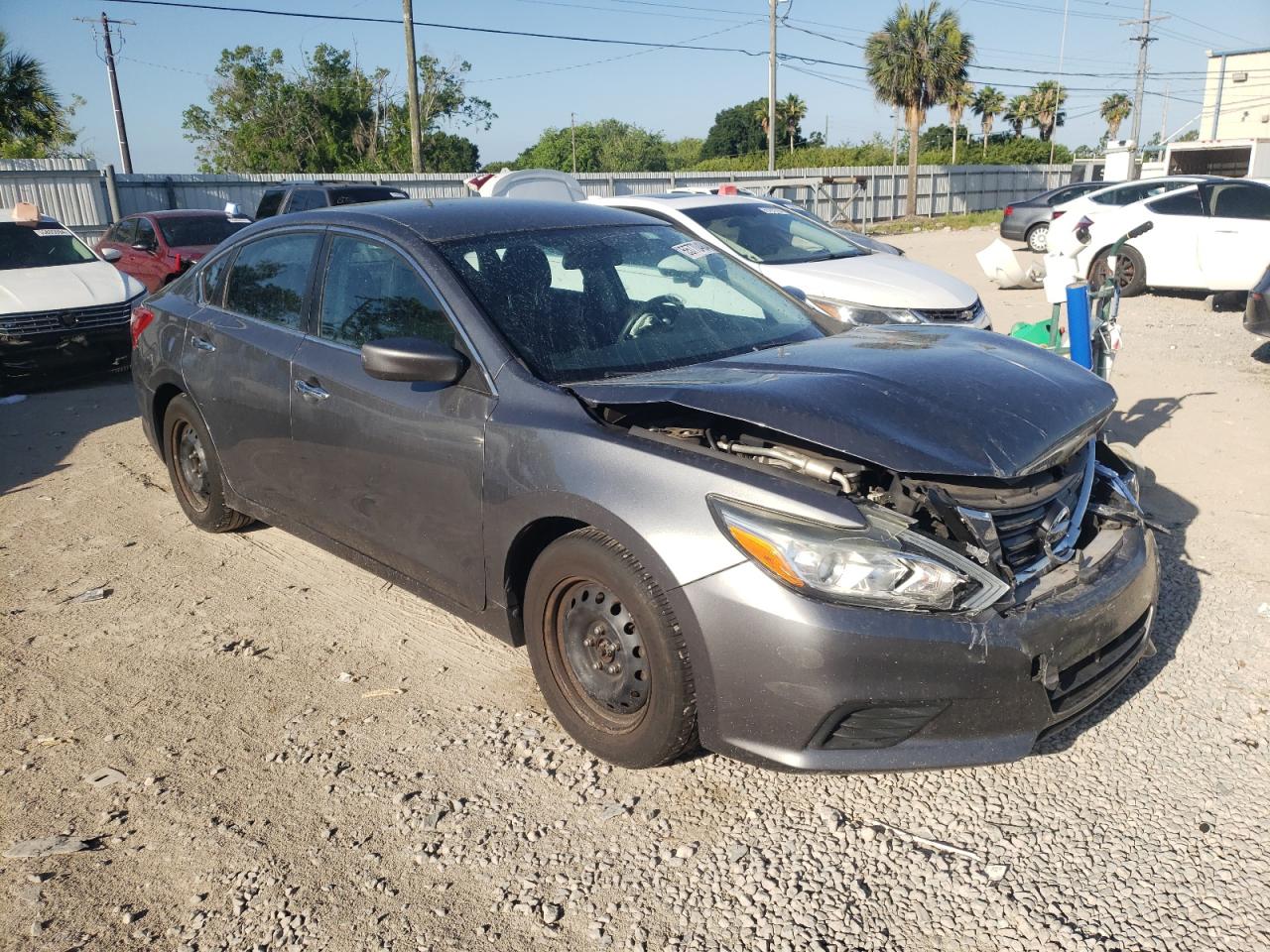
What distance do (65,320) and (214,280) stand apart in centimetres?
509

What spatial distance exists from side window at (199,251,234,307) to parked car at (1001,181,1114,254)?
1895 cm

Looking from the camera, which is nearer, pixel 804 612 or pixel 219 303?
pixel 804 612

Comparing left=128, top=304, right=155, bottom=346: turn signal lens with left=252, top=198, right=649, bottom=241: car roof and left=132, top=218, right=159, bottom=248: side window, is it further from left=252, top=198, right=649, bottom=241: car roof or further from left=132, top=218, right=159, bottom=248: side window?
left=132, top=218, right=159, bottom=248: side window

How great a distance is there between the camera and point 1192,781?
2951mm

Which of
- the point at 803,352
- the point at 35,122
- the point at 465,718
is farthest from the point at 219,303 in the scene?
the point at 35,122

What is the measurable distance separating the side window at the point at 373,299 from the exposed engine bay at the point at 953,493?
2.98 ft

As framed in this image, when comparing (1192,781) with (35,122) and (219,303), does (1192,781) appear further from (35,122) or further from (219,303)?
(35,122)

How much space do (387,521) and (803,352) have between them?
165cm

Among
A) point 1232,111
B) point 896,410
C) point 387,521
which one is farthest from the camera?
point 1232,111

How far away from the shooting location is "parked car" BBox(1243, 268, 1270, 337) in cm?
821

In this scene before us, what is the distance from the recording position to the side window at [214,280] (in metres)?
4.80

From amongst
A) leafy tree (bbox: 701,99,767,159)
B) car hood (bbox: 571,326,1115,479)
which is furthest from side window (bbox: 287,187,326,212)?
leafy tree (bbox: 701,99,767,159)

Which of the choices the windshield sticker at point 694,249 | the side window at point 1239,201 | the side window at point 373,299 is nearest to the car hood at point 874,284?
the windshield sticker at point 694,249

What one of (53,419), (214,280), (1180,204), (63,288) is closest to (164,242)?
(63,288)
